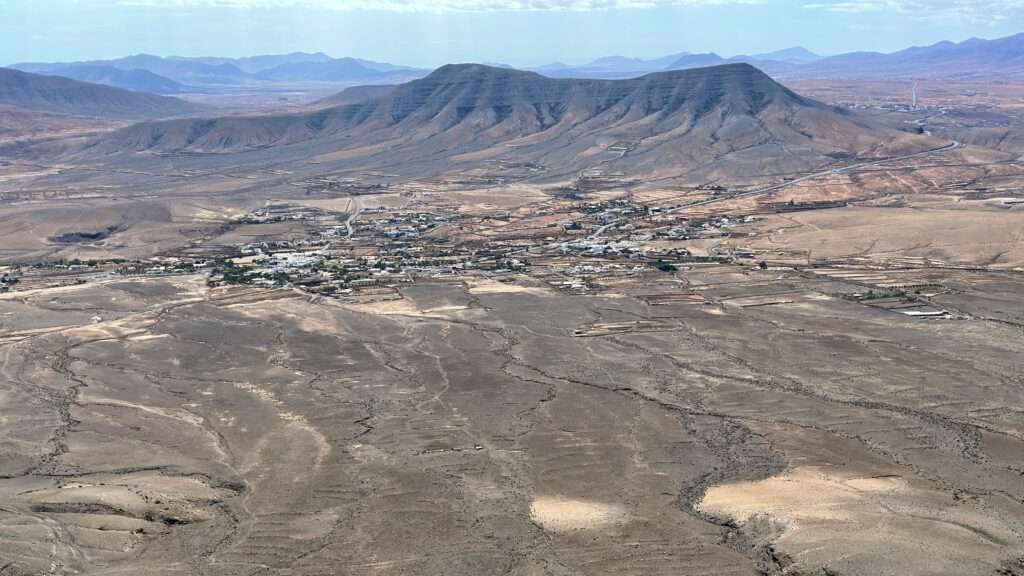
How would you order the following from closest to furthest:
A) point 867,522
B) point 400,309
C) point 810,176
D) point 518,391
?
point 867,522
point 518,391
point 400,309
point 810,176

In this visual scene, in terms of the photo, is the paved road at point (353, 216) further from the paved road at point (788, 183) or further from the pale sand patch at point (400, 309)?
the pale sand patch at point (400, 309)

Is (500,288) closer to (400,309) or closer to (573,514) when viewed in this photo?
(400,309)

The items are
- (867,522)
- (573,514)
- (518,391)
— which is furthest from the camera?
(518,391)

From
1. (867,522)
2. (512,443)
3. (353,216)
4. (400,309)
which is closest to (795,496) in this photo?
(867,522)

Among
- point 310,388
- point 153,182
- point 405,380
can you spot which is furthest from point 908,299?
point 153,182

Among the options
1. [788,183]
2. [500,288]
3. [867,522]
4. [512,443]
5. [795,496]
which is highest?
[867,522]

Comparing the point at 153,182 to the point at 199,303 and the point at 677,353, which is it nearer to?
the point at 199,303
